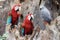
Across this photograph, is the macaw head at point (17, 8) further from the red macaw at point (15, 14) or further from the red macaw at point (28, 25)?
the red macaw at point (28, 25)

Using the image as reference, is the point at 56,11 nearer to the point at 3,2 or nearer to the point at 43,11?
the point at 43,11

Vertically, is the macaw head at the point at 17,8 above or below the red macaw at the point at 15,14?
above

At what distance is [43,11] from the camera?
1.81 meters

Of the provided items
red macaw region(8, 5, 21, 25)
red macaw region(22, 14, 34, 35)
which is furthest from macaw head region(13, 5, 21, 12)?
red macaw region(22, 14, 34, 35)

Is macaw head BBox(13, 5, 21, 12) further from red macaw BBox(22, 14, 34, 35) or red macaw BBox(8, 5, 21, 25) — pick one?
red macaw BBox(22, 14, 34, 35)

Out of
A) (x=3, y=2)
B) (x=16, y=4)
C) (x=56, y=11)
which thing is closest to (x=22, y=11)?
(x=16, y=4)

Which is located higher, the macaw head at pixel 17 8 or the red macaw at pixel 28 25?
the macaw head at pixel 17 8

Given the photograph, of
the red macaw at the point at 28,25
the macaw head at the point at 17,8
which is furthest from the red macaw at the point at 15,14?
the red macaw at the point at 28,25

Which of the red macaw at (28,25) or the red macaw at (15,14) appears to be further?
the red macaw at (15,14)

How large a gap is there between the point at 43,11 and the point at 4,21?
392 millimetres

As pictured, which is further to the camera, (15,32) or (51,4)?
(15,32)

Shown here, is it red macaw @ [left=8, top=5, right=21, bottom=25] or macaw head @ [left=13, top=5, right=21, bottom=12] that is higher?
macaw head @ [left=13, top=5, right=21, bottom=12]

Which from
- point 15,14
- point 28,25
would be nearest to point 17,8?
point 15,14

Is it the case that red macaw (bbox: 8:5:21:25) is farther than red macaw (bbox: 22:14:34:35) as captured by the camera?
Yes
